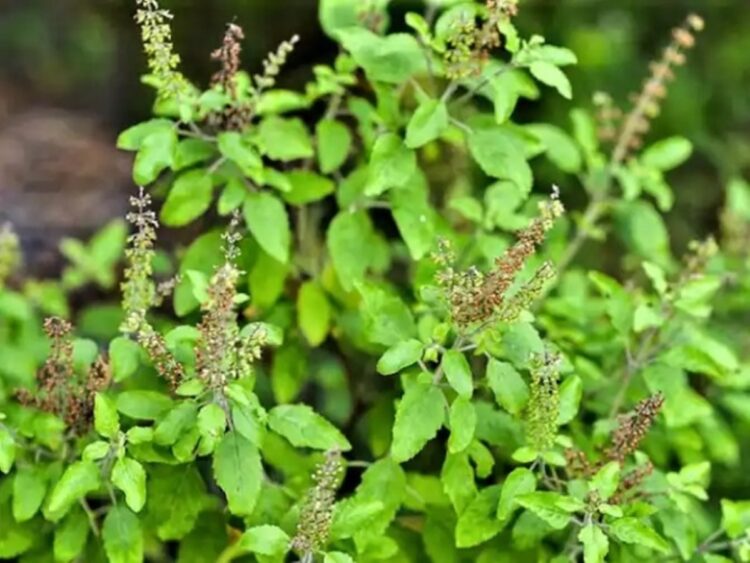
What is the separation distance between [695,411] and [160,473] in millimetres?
801

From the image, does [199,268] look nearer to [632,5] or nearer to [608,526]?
[608,526]

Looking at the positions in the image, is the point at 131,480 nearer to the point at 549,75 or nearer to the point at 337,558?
the point at 337,558

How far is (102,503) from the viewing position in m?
2.35

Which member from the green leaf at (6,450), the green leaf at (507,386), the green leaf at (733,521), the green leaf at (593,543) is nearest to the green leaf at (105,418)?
the green leaf at (6,450)

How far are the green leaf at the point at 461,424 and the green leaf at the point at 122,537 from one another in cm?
Result: 41

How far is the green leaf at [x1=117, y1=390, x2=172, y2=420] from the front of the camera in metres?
1.67

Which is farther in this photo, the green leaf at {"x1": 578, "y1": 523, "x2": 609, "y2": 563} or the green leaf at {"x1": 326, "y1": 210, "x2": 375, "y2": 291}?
the green leaf at {"x1": 326, "y1": 210, "x2": 375, "y2": 291}

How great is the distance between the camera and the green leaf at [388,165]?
6.01 feet

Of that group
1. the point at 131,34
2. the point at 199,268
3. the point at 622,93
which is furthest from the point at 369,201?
the point at 131,34

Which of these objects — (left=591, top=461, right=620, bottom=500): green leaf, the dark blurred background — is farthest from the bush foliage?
the dark blurred background

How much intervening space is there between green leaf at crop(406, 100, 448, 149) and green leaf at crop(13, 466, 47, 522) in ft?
2.19

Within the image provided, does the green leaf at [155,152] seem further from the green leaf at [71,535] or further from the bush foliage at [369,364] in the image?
the green leaf at [71,535]

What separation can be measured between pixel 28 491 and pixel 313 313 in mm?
530

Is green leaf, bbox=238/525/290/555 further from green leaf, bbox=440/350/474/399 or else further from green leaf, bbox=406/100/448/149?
green leaf, bbox=406/100/448/149
